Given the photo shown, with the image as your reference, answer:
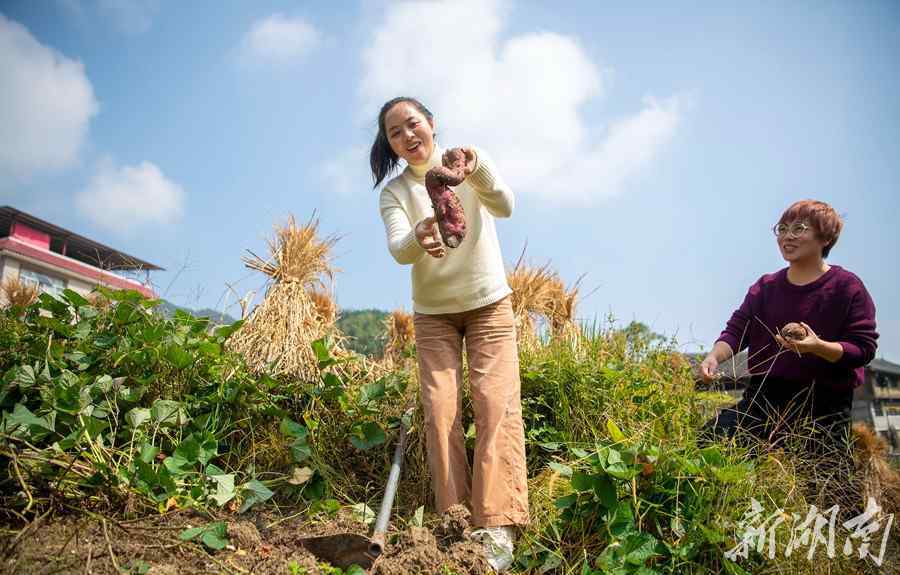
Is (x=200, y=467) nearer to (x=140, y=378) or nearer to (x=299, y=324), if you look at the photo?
(x=140, y=378)

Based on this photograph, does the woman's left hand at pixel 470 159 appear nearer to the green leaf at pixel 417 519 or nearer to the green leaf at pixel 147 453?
the green leaf at pixel 417 519

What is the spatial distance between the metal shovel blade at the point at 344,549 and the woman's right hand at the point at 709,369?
5.30 feet

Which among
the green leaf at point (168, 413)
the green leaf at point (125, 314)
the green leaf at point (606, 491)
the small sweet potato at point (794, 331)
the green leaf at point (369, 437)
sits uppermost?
the green leaf at point (125, 314)

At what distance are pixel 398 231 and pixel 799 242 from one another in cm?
177

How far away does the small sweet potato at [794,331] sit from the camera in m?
2.22

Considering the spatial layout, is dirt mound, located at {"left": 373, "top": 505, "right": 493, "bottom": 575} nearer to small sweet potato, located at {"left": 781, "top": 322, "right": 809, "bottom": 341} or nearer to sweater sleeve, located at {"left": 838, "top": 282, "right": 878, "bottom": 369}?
small sweet potato, located at {"left": 781, "top": 322, "right": 809, "bottom": 341}

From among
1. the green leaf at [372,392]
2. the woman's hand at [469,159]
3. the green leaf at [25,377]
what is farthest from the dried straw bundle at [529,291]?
the green leaf at [25,377]

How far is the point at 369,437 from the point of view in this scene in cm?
273

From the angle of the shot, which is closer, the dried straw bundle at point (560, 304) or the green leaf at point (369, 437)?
the green leaf at point (369, 437)

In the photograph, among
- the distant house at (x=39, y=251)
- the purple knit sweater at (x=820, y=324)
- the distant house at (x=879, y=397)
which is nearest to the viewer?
the purple knit sweater at (x=820, y=324)

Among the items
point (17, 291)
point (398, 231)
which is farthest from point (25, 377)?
point (17, 291)

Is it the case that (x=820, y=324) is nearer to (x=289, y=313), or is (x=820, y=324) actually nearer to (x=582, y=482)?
(x=582, y=482)

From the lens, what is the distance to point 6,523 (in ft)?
6.35

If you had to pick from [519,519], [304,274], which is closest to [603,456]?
[519,519]
